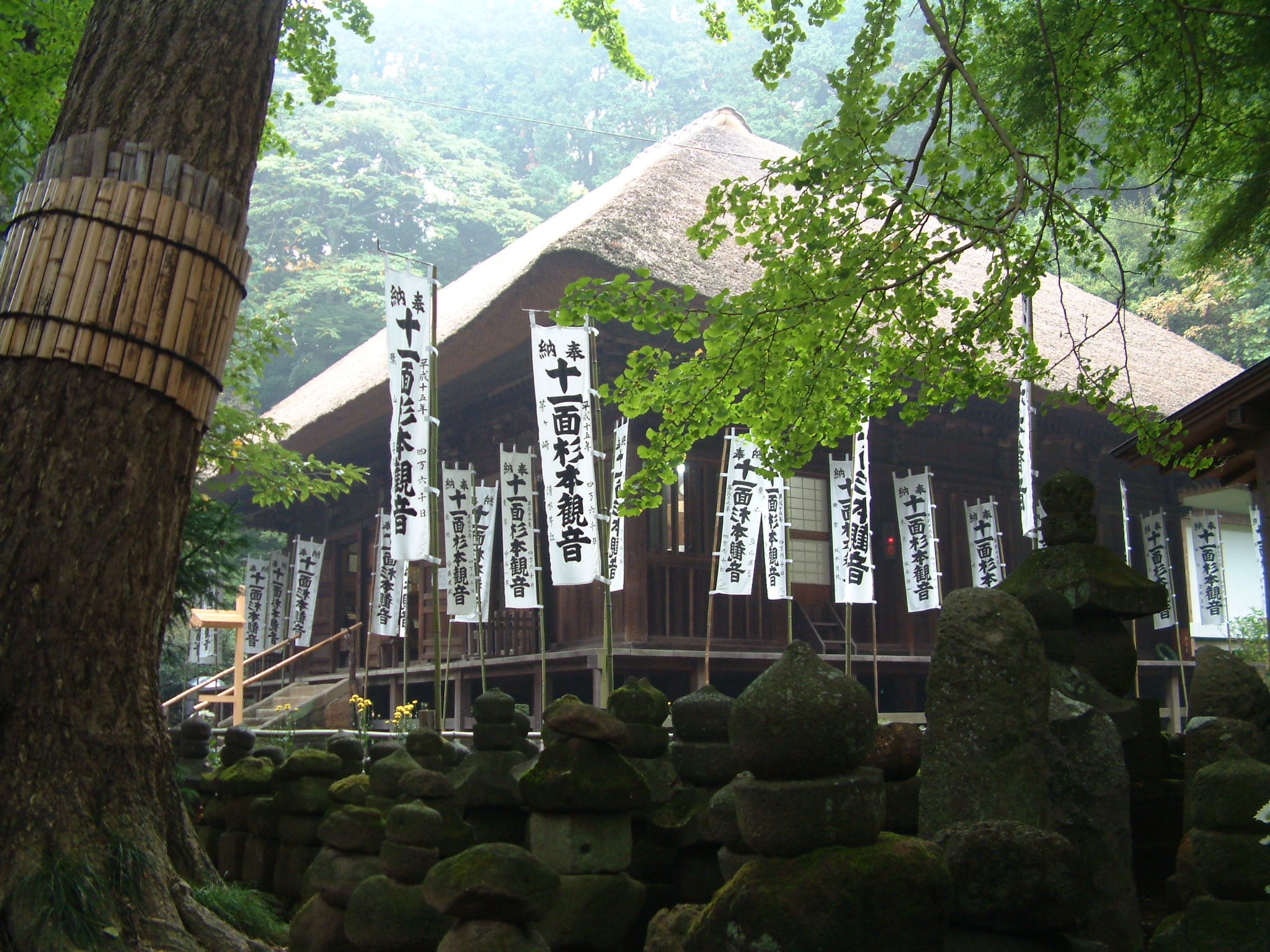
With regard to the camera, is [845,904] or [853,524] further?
[853,524]

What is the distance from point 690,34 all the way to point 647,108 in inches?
191

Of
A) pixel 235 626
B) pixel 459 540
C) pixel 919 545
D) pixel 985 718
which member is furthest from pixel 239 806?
pixel 919 545

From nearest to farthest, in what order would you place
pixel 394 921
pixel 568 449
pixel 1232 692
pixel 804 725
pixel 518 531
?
pixel 804 725 < pixel 394 921 < pixel 1232 692 < pixel 568 449 < pixel 518 531

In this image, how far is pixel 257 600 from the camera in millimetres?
15547

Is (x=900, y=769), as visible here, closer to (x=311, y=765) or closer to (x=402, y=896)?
(x=402, y=896)

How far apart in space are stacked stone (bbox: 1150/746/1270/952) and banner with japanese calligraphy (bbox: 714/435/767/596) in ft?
22.9

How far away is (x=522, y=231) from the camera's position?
31250 millimetres

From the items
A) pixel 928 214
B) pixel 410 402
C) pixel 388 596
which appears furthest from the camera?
pixel 388 596

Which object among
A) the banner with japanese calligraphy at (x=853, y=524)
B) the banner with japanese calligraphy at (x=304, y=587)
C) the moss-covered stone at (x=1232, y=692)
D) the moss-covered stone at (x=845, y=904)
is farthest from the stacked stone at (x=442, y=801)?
the banner with japanese calligraphy at (x=304, y=587)

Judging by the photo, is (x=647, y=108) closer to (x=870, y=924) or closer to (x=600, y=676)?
(x=600, y=676)

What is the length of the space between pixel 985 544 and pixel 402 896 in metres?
10.4

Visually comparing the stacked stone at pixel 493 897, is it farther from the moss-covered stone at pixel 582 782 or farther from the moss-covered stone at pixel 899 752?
the moss-covered stone at pixel 899 752

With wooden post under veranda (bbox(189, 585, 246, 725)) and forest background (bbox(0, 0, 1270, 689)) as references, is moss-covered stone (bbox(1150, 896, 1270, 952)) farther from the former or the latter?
forest background (bbox(0, 0, 1270, 689))

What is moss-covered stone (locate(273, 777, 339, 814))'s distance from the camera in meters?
4.04
